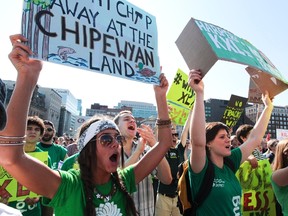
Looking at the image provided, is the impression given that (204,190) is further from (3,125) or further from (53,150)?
(53,150)

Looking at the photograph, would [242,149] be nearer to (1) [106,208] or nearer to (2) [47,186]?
(1) [106,208]

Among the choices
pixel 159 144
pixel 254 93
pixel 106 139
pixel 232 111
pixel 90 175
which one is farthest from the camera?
pixel 232 111

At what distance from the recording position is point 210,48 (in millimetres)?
2600

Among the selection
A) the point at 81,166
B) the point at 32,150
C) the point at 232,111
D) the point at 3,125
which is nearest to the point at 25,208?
the point at 32,150

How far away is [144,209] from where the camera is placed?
3.19 metres

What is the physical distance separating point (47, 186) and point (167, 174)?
63.7 inches

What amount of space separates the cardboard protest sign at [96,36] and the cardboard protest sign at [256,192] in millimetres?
2456

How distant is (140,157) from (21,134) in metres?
1.96

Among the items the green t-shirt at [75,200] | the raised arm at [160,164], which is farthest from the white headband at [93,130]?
the raised arm at [160,164]

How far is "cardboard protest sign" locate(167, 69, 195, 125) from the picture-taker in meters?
6.11

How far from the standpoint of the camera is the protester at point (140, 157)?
2.91m

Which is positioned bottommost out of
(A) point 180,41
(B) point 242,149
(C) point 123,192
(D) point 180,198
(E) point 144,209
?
(E) point 144,209

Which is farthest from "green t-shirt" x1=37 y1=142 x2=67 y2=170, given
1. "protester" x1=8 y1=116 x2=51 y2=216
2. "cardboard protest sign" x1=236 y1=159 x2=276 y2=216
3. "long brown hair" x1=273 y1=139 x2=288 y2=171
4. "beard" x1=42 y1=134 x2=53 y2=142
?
"long brown hair" x1=273 y1=139 x2=288 y2=171

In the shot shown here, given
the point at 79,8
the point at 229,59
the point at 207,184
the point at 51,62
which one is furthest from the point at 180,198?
the point at 79,8
